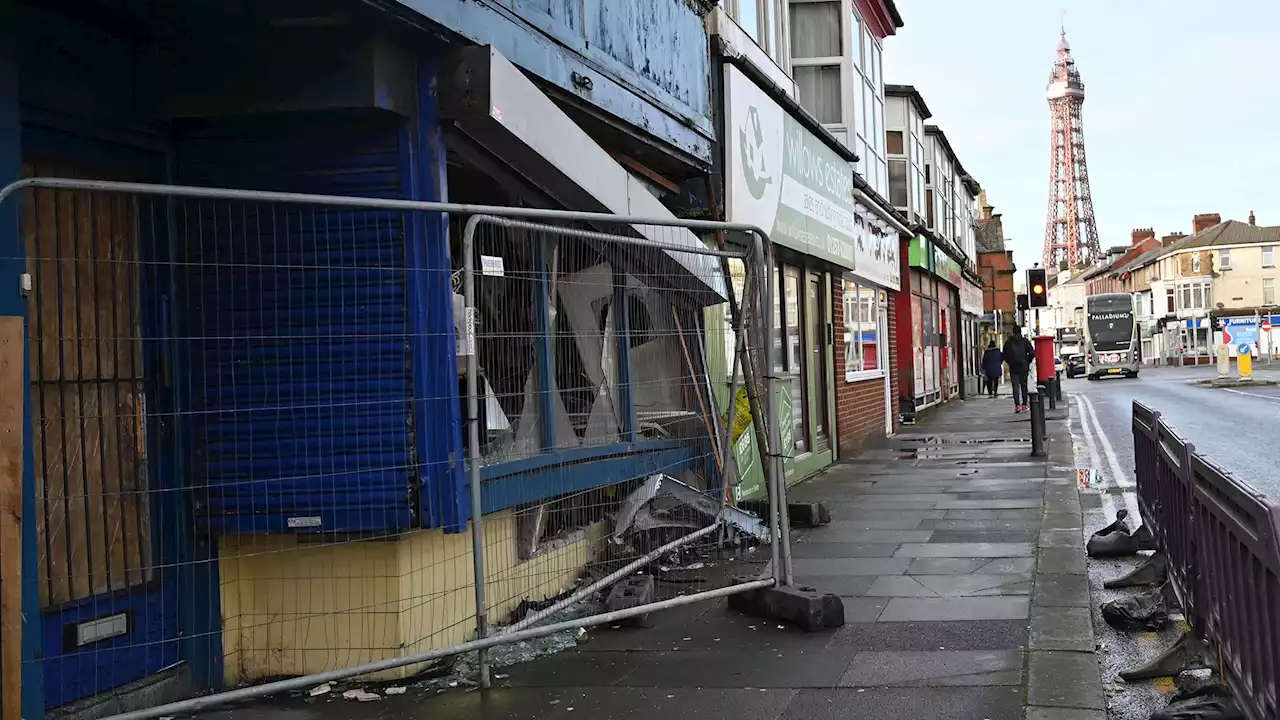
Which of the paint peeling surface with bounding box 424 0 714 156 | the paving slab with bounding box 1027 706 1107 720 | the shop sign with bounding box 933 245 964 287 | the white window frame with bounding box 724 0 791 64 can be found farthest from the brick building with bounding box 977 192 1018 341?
the paving slab with bounding box 1027 706 1107 720

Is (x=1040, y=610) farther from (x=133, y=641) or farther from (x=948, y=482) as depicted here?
(x=948, y=482)

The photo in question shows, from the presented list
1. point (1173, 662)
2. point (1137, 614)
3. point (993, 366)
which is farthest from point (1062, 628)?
point (993, 366)

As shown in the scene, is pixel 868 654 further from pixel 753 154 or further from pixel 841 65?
pixel 841 65

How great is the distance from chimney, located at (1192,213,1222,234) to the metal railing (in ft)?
339

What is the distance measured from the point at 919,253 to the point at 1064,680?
22.8 metres

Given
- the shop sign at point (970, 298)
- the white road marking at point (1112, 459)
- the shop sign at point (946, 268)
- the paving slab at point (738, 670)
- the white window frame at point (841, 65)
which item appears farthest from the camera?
the shop sign at point (970, 298)

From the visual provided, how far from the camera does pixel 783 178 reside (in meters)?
12.1

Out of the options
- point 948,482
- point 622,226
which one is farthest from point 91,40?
point 948,482

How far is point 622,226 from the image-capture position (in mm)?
7352

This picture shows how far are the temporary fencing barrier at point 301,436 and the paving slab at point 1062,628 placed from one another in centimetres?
161

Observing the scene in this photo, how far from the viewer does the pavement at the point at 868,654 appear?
16.0ft

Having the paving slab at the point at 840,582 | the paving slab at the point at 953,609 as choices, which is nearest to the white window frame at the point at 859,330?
the paving slab at the point at 840,582

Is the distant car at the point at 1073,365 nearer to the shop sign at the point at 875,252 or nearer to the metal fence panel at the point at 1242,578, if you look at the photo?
the shop sign at the point at 875,252

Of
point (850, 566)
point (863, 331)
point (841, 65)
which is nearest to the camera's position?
point (850, 566)
